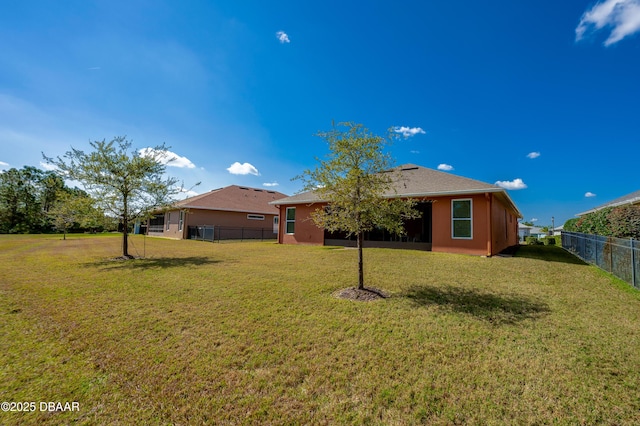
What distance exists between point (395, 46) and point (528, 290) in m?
10.9

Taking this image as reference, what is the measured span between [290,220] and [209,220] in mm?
9885

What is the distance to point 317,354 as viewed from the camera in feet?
10.3

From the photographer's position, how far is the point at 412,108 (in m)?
14.5

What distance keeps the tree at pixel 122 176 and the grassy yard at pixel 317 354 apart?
211 inches

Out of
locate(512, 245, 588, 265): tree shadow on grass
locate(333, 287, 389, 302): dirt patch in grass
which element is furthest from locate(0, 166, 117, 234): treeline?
locate(512, 245, 588, 265): tree shadow on grass

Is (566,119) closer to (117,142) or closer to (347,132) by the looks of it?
(347,132)

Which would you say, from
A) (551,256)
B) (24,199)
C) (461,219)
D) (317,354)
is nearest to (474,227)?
(461,219)

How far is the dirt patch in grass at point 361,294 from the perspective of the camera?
5.26m

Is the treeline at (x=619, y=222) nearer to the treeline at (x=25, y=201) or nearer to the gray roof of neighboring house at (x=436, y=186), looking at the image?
the gray roof of neighboring house at (x=436, y=186)

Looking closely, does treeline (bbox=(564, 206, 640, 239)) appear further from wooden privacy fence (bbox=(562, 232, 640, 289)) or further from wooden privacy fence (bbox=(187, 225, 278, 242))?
wooden privacy fence (bbox=(187, 225, 278, 242))

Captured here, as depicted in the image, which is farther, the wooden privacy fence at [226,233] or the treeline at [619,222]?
the wooden privacy fence at [226,233]

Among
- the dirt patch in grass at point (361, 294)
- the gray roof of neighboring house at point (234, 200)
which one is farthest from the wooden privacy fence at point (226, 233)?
the dirt patch in grass at point (361, 294)

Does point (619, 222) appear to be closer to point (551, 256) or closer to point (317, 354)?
point (551, 256)

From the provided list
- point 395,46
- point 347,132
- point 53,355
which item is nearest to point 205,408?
point 53,355
